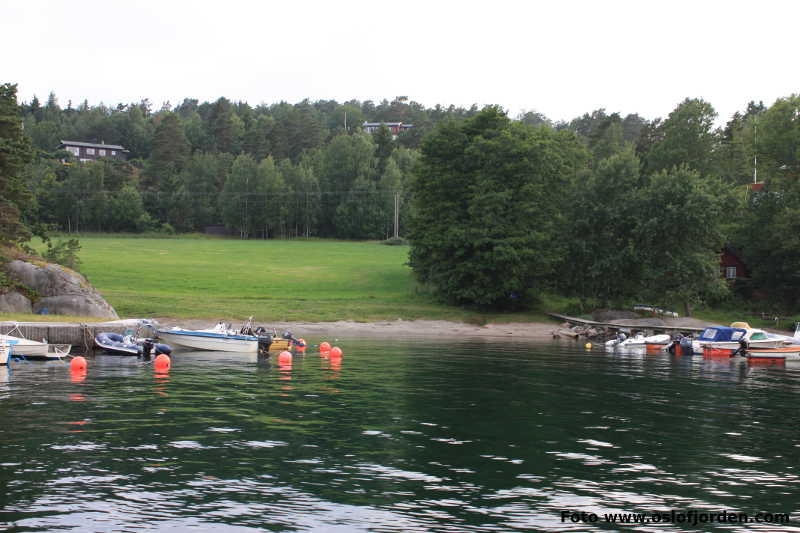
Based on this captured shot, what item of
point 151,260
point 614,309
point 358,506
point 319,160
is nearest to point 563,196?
point 614,309

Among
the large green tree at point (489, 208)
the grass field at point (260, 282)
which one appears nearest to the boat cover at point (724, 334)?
the large green tree at point (489, 208)

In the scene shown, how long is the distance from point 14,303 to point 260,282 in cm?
3771

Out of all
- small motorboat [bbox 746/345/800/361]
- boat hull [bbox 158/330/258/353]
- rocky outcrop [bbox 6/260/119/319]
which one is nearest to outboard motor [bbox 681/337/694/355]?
small motorboat [bbox 746/345/800/361]

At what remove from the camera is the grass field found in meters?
69.6

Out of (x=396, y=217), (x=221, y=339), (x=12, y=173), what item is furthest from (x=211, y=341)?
(x=396, y=217)

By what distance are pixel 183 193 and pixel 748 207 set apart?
4826 inches

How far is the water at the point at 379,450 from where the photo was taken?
580 inches

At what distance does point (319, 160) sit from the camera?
179500 mm

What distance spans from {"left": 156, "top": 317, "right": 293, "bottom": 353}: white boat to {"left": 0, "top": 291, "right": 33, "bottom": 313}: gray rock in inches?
468

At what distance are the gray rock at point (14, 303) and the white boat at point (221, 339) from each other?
1188 cm

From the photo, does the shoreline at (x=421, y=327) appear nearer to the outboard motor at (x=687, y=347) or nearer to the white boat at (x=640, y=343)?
the white boat at (x=640, y=343)

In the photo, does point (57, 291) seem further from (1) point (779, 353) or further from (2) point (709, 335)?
(1) point (779, 353)

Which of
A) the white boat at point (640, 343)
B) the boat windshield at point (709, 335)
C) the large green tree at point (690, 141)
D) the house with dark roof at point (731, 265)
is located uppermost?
the large green tree at point (690, 141)

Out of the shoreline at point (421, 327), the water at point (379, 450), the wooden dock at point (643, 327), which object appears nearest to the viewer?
the water at point (379, 450)
